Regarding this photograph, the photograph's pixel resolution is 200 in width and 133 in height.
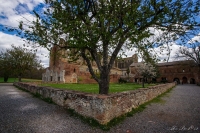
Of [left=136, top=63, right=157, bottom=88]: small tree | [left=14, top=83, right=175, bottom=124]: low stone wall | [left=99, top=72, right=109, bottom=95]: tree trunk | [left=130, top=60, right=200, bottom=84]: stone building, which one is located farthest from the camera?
[left=130, top=60, right=200, bottom=84]: stone building

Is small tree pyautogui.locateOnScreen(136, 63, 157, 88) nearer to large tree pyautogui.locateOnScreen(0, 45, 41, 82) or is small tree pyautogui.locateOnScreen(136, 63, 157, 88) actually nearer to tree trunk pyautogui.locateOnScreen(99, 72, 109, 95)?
tree trunk pyautogui.locateOnScreen(99, 72, 109, 95)

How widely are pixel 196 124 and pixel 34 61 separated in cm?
3361

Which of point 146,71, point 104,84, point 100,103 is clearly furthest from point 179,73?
point 100,103

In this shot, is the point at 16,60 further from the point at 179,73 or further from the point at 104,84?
the point at 179,73

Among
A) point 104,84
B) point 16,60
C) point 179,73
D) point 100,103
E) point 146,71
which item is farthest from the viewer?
point 179,73

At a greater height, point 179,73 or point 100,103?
point 179,73

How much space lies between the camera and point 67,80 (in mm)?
31312

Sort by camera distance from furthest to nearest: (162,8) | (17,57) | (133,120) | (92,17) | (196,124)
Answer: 1. (17,57)
2. (92,17)
3. (162,8)
4. (133,120)
5. (196,124)

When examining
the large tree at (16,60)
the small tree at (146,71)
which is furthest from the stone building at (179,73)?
the large tree at (16,60)

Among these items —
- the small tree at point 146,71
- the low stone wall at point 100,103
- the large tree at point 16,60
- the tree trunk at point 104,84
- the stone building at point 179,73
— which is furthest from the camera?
the stone building at point 179,73

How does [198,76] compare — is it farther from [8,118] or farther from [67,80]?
[8,118]

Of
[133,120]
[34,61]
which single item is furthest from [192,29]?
[34,61]

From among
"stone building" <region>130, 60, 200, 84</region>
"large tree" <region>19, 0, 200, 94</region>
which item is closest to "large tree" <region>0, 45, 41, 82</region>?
"large tree" <region>19, 0, 200, 94</region>

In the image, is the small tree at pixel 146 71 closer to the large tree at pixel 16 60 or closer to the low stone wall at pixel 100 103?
the low stone wall at pixel 100 103
